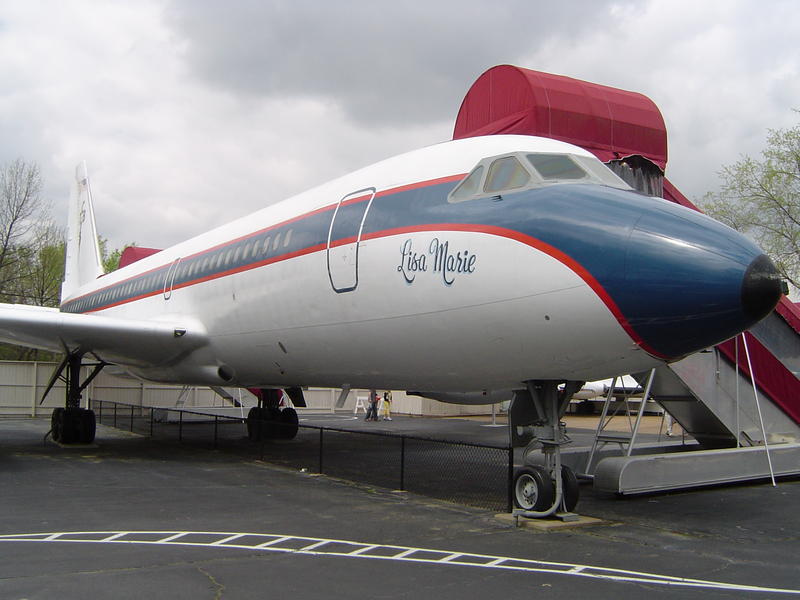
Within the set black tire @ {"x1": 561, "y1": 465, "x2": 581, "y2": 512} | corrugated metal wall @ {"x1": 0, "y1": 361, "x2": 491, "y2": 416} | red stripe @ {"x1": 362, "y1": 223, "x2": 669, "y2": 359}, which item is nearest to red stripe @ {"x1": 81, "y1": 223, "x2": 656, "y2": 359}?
red stripe @ {"x1": 362, "y1": 223, "x2": 669, "y2": 359}

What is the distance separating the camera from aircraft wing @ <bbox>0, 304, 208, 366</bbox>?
13.1 meters

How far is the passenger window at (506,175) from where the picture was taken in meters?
7.43

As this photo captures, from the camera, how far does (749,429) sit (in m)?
11.4

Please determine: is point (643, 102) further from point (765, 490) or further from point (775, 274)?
point (775, 274)

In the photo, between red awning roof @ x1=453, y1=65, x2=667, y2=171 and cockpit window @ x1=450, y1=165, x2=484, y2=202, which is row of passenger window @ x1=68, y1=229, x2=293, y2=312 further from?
red awning roof @ x1=453, y1=65, x2=667, y2=171

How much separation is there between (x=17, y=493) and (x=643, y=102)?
1205cm

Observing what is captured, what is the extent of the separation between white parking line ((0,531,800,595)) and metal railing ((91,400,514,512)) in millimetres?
2078

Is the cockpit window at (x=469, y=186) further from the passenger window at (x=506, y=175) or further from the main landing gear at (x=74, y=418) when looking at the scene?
the main landing gear at (x=74, y=418)

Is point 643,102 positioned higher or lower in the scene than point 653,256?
higher

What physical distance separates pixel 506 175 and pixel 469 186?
41 centimetres

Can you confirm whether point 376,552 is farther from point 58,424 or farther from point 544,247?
point 58,424

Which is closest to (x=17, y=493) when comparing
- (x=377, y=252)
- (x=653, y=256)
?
(x=377, y=252)

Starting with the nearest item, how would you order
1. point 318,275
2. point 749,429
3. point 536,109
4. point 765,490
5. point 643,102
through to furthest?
point 318,275, point 765,490, point 749,429, point 536,109, point 643,102

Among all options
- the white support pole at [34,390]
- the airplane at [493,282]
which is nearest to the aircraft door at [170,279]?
the airplane at [493,282]
